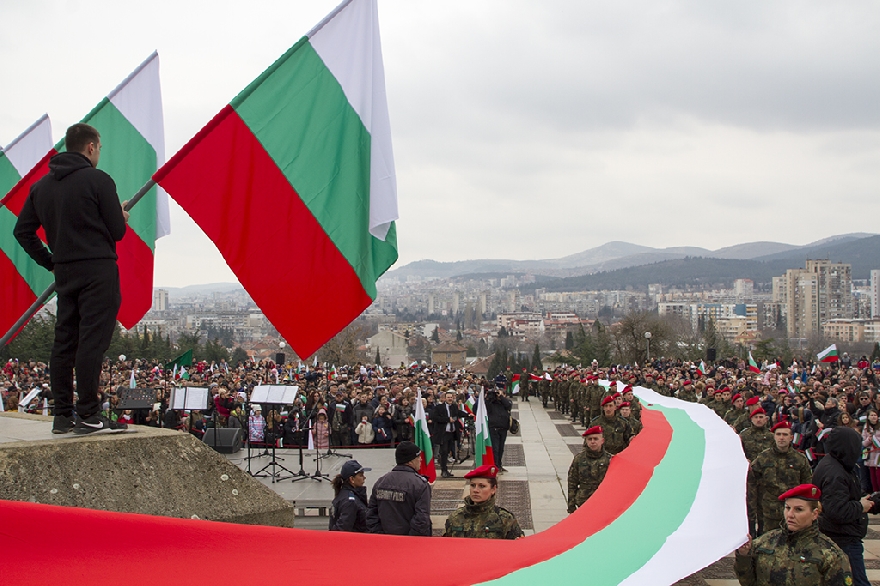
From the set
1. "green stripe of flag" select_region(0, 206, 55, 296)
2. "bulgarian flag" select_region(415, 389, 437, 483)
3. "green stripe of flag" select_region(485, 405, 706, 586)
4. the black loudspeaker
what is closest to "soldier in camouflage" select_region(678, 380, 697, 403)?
"bulgarian flag" select_region(415, 389, 437, 483)

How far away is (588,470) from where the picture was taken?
8.08 meters

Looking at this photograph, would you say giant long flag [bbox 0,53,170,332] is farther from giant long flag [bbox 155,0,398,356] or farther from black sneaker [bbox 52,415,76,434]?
black sneaker [bbox 52,415,76,434]

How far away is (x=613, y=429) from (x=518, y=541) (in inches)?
253

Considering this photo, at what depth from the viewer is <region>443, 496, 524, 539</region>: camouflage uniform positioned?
536 centimetres

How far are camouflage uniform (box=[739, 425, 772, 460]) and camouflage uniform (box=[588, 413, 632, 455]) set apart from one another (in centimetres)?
148

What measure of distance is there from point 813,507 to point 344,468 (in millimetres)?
3731

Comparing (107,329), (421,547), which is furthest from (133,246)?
(421,547)

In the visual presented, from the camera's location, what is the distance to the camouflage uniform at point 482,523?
17.6ft

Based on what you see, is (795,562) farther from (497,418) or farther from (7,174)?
(497,418)

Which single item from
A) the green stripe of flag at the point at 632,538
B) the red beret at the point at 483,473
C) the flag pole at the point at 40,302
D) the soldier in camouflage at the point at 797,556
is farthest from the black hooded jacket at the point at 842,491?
the flag pole at the point at 40,302

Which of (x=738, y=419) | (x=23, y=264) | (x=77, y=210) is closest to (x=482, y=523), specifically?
(x=77, y=210)

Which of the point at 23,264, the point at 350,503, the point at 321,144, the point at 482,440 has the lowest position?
the point at 482,440

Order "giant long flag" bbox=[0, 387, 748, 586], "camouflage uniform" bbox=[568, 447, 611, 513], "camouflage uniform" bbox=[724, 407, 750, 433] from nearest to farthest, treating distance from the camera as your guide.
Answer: "giant long flag" bbox=[0, 387, 748, 586] → "camouflage uniform" bbox=[568, 447, 611, 513] → "camouflage uniform" bbox=[724, 407, 750, 433]

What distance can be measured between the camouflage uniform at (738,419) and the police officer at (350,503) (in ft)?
22.4
